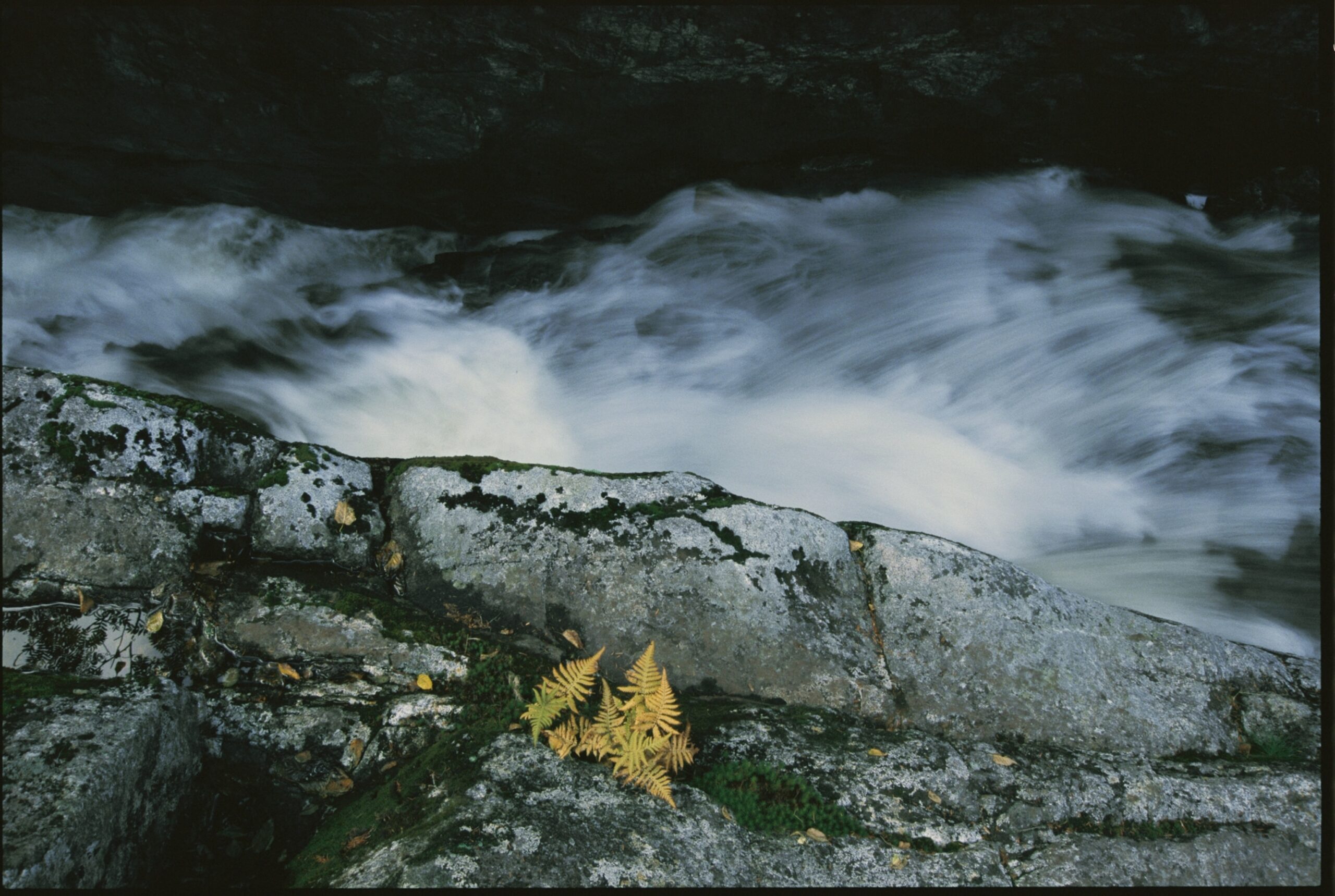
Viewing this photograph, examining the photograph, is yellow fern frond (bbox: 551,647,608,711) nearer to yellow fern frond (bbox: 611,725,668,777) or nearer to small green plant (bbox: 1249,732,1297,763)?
yellow fern frond (bbox: 611,725,668,777)

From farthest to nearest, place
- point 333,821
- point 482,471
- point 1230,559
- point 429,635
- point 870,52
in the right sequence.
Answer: point 870,52, point 1230,559, point 482,471, point 429,635, point 333,821

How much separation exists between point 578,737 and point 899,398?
5004mm

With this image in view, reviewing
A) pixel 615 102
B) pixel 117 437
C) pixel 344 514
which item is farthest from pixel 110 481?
pixel 615 102

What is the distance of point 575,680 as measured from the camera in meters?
3.54

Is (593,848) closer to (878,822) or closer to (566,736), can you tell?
(566,736)

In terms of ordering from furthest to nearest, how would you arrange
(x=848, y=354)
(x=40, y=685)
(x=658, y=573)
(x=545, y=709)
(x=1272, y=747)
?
(x=848, y=354)
(x=658, y=573)
(x=1272, y=747)
(x=545, y=709)
(x=40, y=685)

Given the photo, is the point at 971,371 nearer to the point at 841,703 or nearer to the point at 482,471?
the point at 841,703

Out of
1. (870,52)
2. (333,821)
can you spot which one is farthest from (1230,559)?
(333,821)

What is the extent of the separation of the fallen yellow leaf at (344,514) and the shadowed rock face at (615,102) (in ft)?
13.5

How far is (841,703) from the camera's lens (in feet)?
13.8

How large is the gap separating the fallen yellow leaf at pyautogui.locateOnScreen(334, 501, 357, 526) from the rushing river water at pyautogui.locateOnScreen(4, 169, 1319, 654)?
2301mm

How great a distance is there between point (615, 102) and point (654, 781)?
6007mm

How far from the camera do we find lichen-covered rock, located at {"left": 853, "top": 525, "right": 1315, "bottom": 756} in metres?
4.13

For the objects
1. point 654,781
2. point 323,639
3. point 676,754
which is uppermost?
point 323,639
